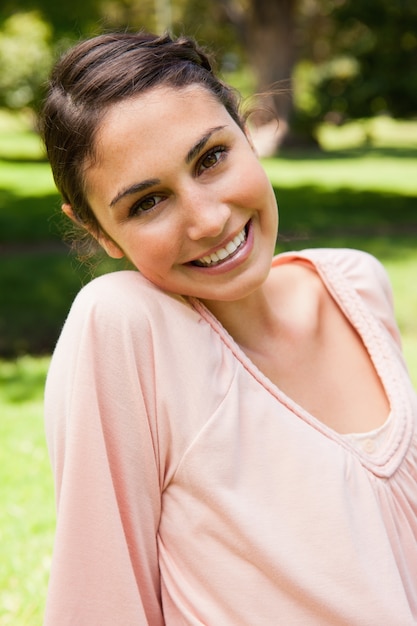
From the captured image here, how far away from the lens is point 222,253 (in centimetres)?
187

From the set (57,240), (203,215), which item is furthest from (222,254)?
(57,240)

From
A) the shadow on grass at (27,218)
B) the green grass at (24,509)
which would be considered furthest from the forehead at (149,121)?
the shadow on grass at (27,218)

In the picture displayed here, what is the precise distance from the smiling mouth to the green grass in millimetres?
1734

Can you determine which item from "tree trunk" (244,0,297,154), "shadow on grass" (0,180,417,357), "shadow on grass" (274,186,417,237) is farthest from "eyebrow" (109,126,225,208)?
"tree trunk" (244,0,297,154)

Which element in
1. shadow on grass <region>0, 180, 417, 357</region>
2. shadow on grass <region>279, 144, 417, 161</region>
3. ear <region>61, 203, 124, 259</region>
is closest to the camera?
ear <region>61, 203, 124, 259</region>

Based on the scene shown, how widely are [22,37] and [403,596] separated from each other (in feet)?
75.8

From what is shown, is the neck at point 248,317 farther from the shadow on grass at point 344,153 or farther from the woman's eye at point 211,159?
the shadow on grass at point 344,153

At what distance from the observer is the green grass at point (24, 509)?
10.2 feet

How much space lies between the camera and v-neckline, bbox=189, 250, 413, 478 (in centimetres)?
184

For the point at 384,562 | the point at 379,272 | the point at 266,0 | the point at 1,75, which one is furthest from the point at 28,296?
the point at 1,75

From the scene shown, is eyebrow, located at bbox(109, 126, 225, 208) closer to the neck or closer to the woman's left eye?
the woman's left eye

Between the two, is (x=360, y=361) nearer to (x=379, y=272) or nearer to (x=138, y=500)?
(x=379, y=272)

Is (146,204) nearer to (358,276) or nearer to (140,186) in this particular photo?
(140,186)

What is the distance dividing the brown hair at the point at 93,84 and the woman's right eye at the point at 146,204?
0.48ft
